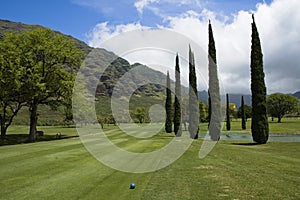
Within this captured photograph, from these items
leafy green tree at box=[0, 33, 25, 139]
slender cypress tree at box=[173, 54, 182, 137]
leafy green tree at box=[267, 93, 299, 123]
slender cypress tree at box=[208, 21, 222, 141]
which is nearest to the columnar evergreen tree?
slender cypress tree at box=[208, 21, 222, 141]

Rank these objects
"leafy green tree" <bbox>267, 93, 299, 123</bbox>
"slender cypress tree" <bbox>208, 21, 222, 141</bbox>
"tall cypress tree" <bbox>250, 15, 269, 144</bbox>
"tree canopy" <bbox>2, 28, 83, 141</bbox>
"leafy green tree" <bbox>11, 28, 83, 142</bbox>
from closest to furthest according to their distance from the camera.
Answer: "tall cypress tree" <bbox>250, 15, 269, 144</bbox>
"tree canopy" <bbox>2, 28, 83, 141</bbox>
"leafy green tree" <bbox>11, 28, 83, 142</bbox>
"slender cypress tree" <bbox>208, 21, 222, 141</bbox>
"leafy green tree" <bbox>267, 93, 299, 123</bbox>

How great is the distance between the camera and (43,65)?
36250 millimetres

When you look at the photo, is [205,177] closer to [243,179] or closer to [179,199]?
[243,179]

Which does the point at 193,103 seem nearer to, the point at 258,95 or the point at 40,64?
the point at 258,95

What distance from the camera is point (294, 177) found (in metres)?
11.7

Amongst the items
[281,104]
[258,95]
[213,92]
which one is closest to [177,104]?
[213,92]

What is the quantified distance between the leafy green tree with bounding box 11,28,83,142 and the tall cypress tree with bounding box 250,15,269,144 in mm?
22985

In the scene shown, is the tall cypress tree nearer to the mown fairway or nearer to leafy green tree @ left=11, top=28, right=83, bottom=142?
the mown fairway

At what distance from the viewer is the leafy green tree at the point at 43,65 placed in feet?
109

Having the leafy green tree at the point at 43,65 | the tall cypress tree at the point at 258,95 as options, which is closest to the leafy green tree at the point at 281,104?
the tall cypress tree at the point at 258,95

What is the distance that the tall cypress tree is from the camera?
32062mm

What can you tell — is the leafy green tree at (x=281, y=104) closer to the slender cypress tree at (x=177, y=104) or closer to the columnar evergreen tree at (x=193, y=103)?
the slender cypress tree at (x=177, y=104)

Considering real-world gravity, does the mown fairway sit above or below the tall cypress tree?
below

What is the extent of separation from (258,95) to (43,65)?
27.1 m
